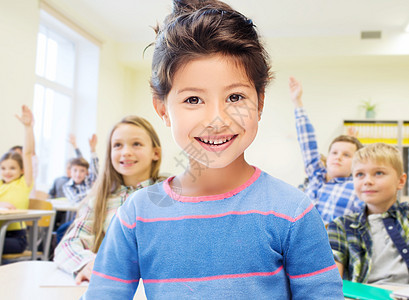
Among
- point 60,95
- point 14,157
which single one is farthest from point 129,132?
point 60,95

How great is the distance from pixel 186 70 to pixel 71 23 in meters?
5.89

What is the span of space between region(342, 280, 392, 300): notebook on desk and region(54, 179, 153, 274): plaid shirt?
74 centimetres

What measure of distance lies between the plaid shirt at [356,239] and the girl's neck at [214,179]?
1.00 metres

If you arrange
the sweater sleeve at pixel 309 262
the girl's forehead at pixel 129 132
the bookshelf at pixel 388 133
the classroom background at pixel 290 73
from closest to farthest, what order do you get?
1. the sweater sleeve at pixel 309 262
2. the girl's forehead at pixel 129 132
3. the classroom background at pixel 290 73
4. the bookshelf at pixel 388 133

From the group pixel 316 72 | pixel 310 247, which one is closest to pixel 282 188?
pixel 310 247

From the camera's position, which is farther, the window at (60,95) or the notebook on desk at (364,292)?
the window at (60,95)

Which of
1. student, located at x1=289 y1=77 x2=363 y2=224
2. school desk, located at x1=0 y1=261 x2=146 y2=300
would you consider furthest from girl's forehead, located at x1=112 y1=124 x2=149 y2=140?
student, located at x1=289 y1=77 x2=363 y2=224

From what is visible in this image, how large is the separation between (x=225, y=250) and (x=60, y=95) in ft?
20.8

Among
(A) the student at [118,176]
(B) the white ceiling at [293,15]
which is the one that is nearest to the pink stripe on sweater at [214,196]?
(A) the student at [118,176]

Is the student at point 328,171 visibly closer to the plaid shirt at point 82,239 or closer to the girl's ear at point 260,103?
the plaid shirt at point 82,239

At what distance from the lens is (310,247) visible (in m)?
0.63

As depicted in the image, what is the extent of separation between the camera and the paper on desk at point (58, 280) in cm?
110

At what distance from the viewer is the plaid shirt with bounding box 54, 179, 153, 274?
1250 millimetres

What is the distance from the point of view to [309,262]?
0.63 meters
